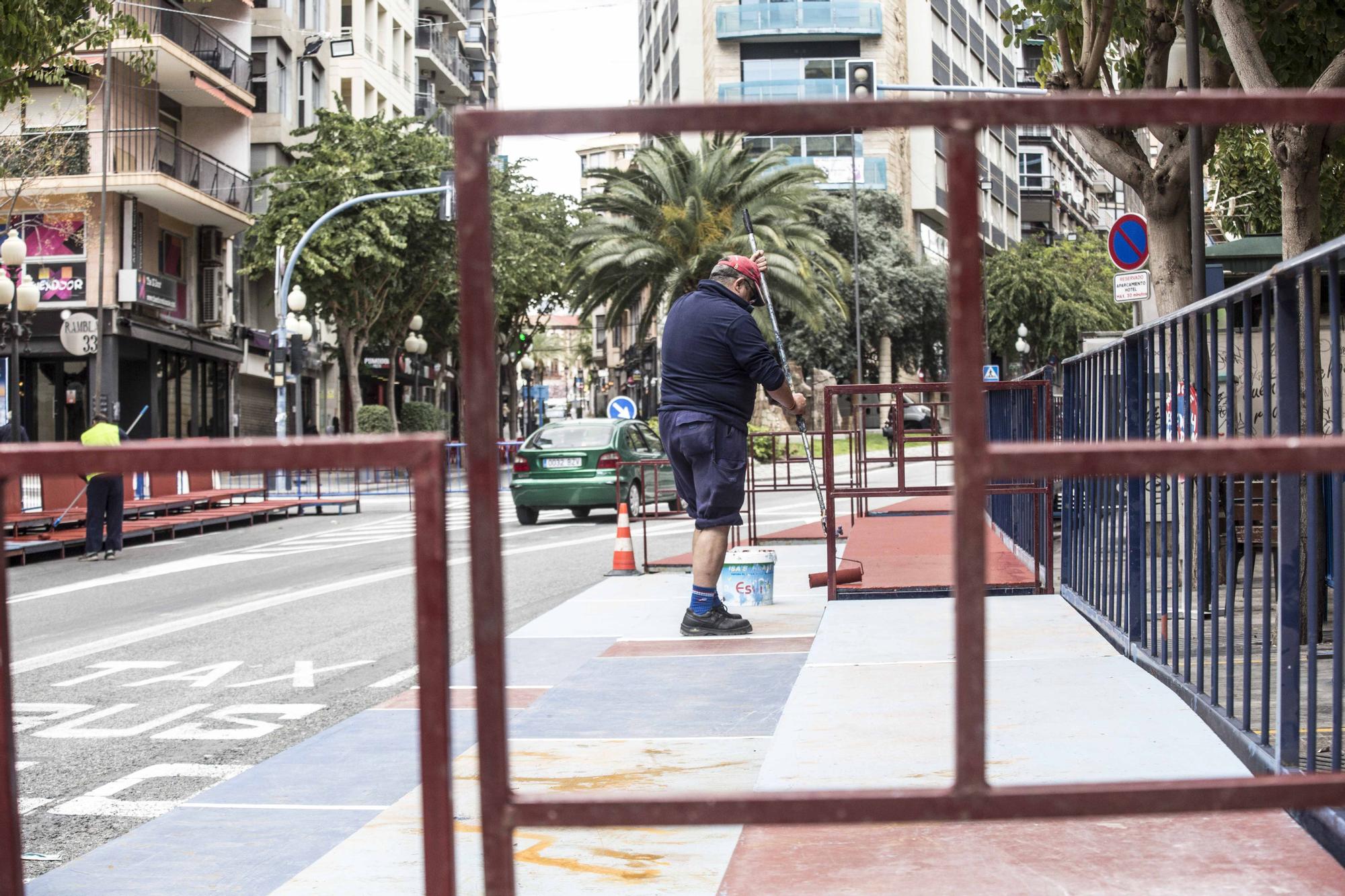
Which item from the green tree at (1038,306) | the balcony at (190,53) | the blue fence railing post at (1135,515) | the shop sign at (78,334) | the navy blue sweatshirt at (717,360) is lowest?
the blue fence railing post at (1135,515)

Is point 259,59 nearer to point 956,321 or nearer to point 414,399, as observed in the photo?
point 414,399

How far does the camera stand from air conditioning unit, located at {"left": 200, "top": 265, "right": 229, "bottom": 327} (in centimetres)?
3781

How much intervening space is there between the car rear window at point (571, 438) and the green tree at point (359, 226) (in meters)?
18.5

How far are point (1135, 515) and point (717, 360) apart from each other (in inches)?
103

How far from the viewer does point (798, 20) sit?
63000 millimetres

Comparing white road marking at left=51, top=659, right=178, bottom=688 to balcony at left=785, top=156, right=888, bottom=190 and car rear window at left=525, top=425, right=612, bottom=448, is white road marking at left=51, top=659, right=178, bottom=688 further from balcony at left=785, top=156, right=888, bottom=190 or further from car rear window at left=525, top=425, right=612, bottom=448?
balcony at left=785, top=156, right=888, bottom=190

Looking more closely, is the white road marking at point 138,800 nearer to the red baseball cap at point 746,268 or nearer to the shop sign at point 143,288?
the red baseball cap at point 746,268

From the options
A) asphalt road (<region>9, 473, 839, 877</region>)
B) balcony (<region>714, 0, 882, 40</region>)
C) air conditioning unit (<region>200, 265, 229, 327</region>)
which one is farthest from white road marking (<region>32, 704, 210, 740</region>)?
balcony (<region>714, 0, 882, 40</region>)

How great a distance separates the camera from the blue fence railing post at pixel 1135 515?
19.1ft

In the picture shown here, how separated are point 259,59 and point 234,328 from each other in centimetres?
816

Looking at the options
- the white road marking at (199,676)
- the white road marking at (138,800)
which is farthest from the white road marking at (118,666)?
the white road marking at (138,800)

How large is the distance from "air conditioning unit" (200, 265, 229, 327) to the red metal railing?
1479 inches

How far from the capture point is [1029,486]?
9055 mm

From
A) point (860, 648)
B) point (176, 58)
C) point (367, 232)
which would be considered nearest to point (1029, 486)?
point (860, 648)
